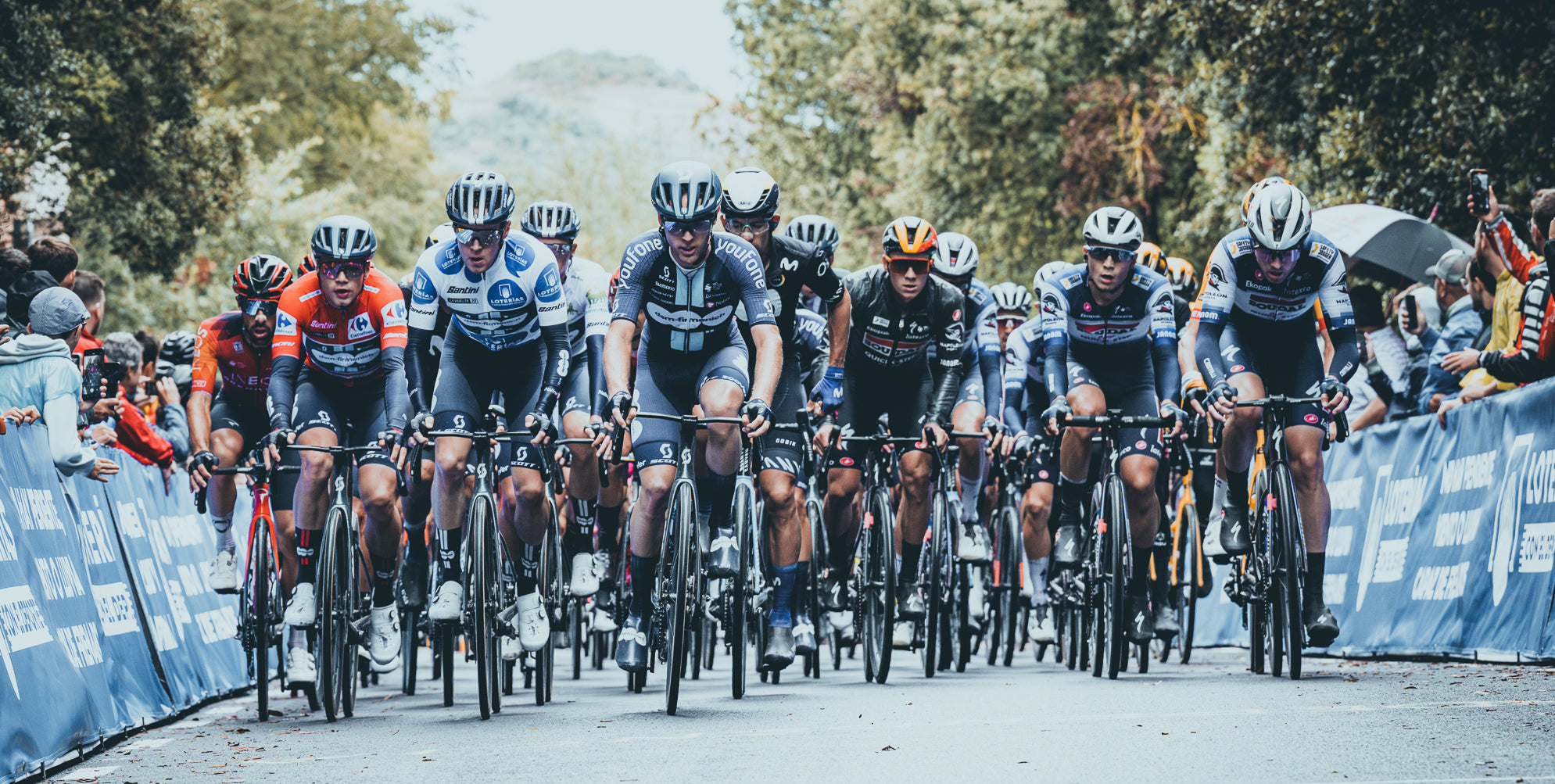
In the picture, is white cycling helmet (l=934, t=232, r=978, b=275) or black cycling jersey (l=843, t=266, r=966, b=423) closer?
black cycling jersey (l=843, t=266, r=966, b=423)

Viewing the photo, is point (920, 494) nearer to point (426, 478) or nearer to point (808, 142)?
point (426, 478)

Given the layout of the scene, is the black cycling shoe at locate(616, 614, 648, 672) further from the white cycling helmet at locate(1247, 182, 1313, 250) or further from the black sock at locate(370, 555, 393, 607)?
the white cycling helmet at locate(1247, 182, 1313, 250)

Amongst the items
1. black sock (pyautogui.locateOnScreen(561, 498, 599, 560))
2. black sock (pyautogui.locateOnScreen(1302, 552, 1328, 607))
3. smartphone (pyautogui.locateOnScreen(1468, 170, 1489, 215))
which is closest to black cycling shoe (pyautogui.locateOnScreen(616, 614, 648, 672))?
black sock (pyautogui.locateOnScreen(561, 498, 599, 560))

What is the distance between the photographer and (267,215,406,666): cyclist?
8820 millimetres

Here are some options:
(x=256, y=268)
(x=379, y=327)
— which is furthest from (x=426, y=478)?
(x=256, y=268)

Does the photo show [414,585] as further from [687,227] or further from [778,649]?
[687,227]

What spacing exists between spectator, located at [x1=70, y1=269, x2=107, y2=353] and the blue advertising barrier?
8002 millimetres

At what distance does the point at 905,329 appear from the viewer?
10.3 meters

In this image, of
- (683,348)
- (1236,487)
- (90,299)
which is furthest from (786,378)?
(90,299)

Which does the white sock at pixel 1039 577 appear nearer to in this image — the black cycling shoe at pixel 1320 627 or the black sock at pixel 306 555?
the black cycling shoe at pixel 1320 627

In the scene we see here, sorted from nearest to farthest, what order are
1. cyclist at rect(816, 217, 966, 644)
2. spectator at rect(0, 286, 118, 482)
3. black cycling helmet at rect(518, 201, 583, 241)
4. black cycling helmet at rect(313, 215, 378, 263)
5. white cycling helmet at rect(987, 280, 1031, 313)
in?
Result: spectator at rect(0, 286, 118, 482) < black cycling helmet at rect(313, 215, 378, 263) < cyclist at rect(816, 217, 966, 644) < black cycling helmet at rect(518, 201, 583, 241) < white cycling helmet at rect(987, 280, 1031, 313)

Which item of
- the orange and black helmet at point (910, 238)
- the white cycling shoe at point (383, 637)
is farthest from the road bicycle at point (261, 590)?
the orange and black helmet at point (910, 238)

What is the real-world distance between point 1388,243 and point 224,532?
31.3ft

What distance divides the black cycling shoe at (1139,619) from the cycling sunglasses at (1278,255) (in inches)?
75.5
